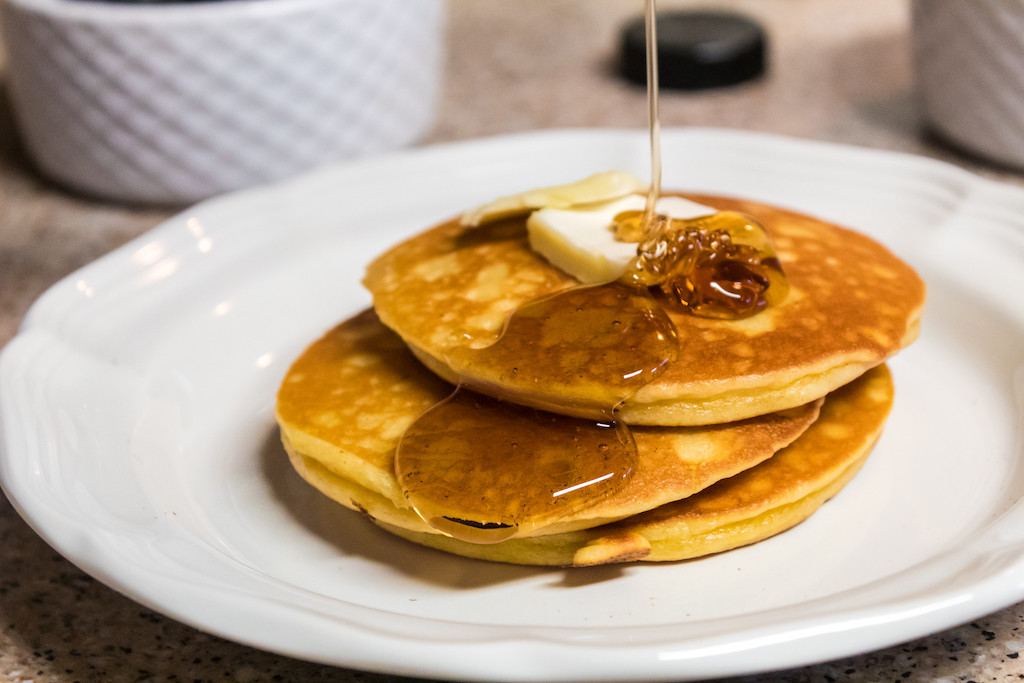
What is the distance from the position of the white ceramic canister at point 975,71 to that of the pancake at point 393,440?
3.38 ft

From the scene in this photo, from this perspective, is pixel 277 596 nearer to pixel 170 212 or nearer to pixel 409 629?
pixel 409 629

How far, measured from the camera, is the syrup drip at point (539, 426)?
35.4 inches

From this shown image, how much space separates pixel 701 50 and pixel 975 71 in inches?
28.4

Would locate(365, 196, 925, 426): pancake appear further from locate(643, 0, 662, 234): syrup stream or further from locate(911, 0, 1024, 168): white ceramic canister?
locate(911, 0, 1024, 168): white ceramic canister

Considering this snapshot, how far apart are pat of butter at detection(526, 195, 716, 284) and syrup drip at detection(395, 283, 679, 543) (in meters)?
0.03

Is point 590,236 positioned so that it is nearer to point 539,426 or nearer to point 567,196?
point 567,196

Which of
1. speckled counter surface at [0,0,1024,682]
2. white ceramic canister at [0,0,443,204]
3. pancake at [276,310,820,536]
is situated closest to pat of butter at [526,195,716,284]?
pancake at [276,310,820,536]

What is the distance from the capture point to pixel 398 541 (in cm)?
102

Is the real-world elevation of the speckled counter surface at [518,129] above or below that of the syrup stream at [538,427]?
below

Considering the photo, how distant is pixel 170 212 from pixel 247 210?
49cm

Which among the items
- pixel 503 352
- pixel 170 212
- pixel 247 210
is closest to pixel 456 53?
pixel 170 212

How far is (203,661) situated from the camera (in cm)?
91

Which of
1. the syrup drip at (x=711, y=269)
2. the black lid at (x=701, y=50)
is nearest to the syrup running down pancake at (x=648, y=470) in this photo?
the syrup drip at (x=711, y=269)

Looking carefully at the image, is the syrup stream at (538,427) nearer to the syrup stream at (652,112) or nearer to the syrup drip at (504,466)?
the syrup drip at (504,466)
